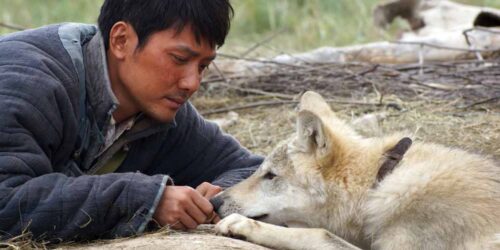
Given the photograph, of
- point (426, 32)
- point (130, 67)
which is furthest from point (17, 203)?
point (426, 32)

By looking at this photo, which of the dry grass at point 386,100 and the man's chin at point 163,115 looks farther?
the dry grass at point 386,100

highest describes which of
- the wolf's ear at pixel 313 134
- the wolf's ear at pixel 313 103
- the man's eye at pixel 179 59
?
the man's eye at pixel 179 59

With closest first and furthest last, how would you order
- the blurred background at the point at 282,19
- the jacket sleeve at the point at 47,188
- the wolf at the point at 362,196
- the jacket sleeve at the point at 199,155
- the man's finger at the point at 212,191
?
the jacket sleeve at the point at 47,188
the wolf at the point at 362,196
the man's finger at the point at 212,191
the jacket sleeve at the point at 199,155
the blurred background at the point at 282,19

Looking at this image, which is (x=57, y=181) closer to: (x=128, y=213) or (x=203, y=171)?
(x=128, y=213)

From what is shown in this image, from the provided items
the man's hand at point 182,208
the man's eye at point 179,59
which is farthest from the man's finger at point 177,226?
the man's eye at point 179,59

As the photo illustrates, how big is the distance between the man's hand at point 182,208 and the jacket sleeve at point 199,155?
2.18ft

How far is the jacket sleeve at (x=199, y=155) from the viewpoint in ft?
15.6

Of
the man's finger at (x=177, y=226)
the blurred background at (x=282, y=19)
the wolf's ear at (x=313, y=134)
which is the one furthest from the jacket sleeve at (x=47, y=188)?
the blurred background at (x=282, y=19)

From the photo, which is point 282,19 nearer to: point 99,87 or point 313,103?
point 313,103

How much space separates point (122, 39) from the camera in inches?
162

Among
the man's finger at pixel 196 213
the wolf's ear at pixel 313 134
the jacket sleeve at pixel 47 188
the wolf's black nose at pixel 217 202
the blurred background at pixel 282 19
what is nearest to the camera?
the jacket sleeve at pixel 47 188

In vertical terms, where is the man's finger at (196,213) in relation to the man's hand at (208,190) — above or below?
above

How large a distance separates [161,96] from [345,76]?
3.52m

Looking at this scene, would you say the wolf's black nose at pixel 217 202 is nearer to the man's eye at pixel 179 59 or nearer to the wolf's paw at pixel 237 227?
the wolf's paw at pixel 237 227
